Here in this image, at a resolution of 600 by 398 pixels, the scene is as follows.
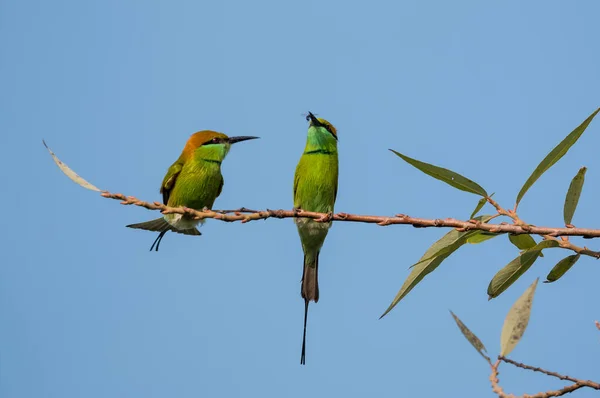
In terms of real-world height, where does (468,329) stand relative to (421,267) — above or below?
below

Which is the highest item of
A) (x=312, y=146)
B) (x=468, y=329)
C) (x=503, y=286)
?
(x=312, y=146)

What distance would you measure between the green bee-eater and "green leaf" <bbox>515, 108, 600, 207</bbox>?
6.89 ft

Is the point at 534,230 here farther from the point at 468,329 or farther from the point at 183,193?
the point at 183,193

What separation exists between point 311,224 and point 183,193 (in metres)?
0.81

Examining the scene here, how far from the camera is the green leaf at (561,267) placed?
2.09 metres

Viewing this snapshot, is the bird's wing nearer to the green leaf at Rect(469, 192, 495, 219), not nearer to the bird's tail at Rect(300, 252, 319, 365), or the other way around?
the bird's tail at Rect(300, 252, 319, 365)

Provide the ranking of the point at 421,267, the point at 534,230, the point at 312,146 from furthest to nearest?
the point at 312,146, the point at 421,267, the point at 534,230

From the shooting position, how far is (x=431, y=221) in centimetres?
193

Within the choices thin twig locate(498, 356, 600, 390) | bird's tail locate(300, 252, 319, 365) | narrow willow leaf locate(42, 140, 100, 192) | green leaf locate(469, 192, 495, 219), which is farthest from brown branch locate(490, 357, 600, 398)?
bird's tail locate(300, 252, 319, 365)

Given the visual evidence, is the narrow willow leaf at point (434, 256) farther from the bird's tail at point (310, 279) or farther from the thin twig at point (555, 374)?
the bird's tail at point (310, 279)

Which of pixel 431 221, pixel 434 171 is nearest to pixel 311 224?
pixel 434 171

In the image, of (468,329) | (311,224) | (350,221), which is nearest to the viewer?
(468,329)

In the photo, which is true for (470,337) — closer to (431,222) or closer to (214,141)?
(431,222)

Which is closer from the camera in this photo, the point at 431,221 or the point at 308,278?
the point at 431,221
